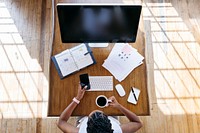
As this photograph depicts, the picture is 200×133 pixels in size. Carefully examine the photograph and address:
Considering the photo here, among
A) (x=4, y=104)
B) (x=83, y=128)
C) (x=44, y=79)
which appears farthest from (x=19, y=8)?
(x=83, y=128)

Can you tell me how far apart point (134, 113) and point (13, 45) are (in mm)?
1636

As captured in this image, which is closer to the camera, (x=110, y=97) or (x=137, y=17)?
(x=137, y=17)

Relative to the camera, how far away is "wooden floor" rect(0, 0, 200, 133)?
8.79ft

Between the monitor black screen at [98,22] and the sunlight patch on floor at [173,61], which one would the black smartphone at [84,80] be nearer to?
the monitor black screen at [98,22]

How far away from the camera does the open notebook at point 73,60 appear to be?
6.73 feet

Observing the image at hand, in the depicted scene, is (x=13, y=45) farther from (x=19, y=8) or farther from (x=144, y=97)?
(x=144, y=97)

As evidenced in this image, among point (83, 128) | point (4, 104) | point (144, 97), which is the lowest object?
point (4, 104)

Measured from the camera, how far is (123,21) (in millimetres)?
1862

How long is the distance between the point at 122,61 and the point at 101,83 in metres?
0.24

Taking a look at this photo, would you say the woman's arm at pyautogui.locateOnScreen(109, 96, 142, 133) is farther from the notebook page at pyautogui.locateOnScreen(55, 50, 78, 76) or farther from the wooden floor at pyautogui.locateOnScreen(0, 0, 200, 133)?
the wooden floor at pyautogui.locateOnScreen(0, 0, 200, 133)

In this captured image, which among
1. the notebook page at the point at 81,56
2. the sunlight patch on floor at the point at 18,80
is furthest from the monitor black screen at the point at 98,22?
the sunlight patch on floor at the point at 18,80

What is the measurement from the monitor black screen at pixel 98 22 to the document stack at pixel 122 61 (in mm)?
125

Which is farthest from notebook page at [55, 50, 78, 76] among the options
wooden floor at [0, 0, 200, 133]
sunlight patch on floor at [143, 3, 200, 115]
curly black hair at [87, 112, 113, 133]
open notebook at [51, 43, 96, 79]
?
sunlight patch on floor at [143, 3, 200, 115]

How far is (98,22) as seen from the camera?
6.18 ft
